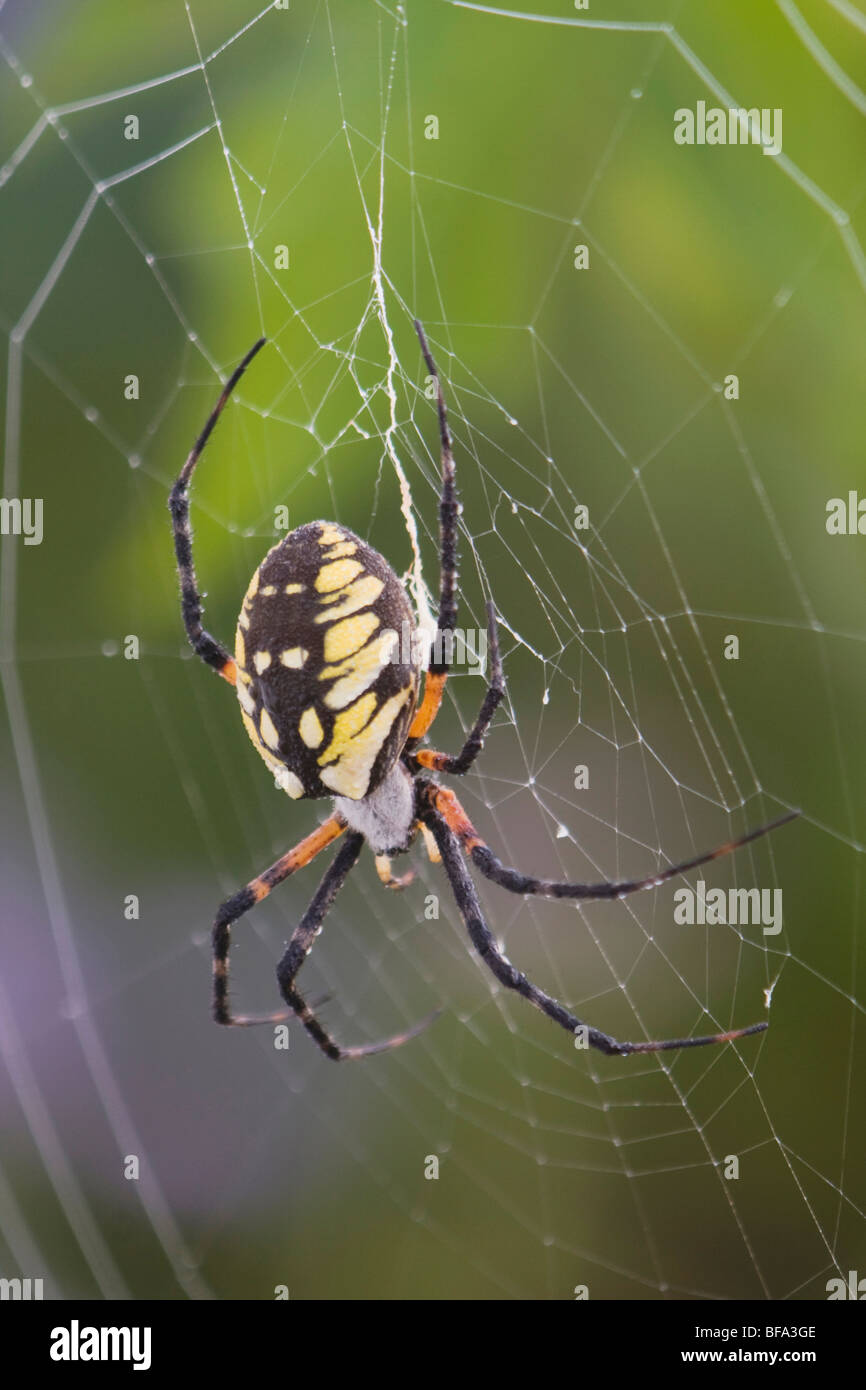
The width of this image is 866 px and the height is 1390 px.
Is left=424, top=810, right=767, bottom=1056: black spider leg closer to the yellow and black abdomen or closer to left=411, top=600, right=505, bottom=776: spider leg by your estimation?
left=411, top=600, right=505, bottom=776: spider leg

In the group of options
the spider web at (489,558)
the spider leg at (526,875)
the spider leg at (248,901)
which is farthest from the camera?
the spider leg at (248,901)

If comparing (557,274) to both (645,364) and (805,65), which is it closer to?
(645,364)

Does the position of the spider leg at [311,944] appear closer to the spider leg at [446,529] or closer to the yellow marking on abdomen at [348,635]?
the spider leg at [446,529]
